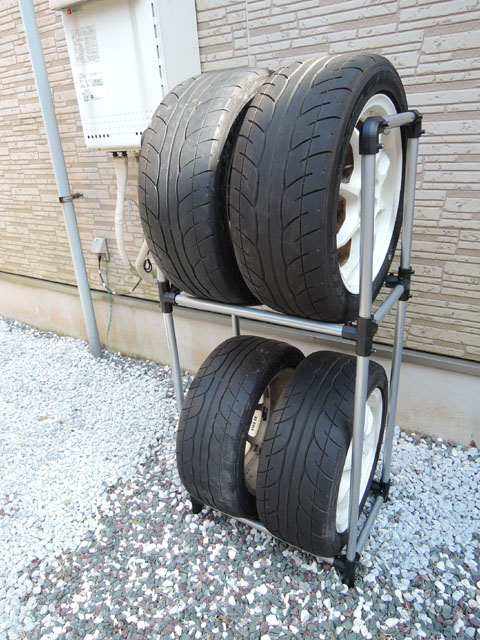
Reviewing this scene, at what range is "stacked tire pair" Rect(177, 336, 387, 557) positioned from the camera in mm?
1558

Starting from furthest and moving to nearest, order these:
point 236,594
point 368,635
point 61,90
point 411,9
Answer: point 61,90 → point 411,9 → point 236,594 → point 368,635

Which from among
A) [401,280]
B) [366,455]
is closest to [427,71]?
[401,280]

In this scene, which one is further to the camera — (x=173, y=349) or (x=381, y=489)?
(x=381, y=489)

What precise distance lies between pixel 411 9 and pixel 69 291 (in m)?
3.33

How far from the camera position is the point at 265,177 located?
1231 millimetres

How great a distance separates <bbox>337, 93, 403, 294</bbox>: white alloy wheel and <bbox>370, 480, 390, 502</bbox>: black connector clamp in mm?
1105

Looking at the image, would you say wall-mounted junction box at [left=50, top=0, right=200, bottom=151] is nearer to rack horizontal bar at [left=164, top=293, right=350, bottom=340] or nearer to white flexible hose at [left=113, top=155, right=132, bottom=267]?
white flexible hose at [left=113, top=155, right=132, bottom=267]

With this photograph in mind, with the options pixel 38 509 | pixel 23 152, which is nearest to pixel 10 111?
pixel 23 152

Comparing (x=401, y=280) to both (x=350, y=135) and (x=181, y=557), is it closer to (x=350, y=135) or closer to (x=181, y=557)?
(x=350, y=135)

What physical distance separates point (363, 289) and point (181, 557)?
1419 mm

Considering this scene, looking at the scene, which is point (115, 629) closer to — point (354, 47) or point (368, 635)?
point (368, 635)

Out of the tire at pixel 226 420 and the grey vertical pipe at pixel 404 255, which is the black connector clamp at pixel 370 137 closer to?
the grey vertical pipe at pixel 404 255

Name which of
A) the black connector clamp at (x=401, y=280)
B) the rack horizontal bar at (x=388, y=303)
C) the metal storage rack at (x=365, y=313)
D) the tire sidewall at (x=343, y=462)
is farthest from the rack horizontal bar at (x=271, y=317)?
the black connector clamp at (x=401, y=280)

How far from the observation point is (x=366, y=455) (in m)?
1.98
